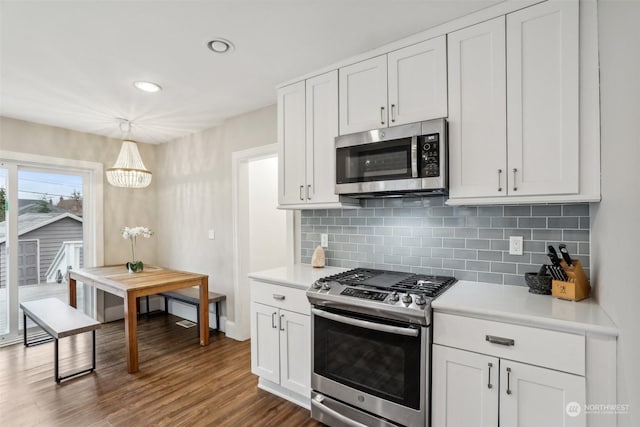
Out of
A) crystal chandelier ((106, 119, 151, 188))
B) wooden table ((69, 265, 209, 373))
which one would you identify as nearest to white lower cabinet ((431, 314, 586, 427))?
wooden table ((69, 265, 209, 373))

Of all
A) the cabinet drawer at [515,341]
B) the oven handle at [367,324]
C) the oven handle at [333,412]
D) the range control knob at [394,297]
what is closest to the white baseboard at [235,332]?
the oven handle at [333,412]

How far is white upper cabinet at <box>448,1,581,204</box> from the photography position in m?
1.56

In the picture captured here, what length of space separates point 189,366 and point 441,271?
7.99 ft

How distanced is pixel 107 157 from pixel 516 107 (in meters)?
4.69

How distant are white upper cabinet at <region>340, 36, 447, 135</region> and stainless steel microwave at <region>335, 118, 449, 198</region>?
85 millimetres

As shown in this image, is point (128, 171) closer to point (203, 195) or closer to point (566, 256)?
point (203, 195)

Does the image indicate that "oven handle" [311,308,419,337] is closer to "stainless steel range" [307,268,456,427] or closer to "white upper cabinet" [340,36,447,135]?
"stainless steel range" [307,268,456,427]

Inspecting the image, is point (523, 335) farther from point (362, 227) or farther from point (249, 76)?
point (249, 76)

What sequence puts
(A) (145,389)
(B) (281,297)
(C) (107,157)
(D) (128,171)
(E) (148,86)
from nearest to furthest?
(B) (281,297), (A) (145,389), (E) (148,86), (D) (128,171), (C) (107,157)

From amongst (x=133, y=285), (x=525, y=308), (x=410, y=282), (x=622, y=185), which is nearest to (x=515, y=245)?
(x=525, y=308)

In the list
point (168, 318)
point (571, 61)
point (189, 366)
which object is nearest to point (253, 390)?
point (189, 366)

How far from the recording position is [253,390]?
8.39 ft

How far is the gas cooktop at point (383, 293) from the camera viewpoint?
1675 mm

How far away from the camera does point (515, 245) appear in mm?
1977
